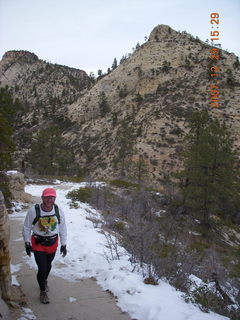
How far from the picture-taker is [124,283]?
422cm

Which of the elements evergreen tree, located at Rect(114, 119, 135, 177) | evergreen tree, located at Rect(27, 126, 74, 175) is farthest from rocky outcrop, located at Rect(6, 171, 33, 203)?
evergreen tree, located at Rect(27, 126, 74, 175)

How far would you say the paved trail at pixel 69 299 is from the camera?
3.36m

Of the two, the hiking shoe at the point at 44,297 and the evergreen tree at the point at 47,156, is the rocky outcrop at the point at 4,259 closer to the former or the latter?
the hiking shoe at the point at 44,297

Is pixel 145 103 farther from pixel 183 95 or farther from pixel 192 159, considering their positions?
pixel 192 159

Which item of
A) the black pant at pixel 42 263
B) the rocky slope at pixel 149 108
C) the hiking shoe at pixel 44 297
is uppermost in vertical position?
the rocky slope at pixel 149 108

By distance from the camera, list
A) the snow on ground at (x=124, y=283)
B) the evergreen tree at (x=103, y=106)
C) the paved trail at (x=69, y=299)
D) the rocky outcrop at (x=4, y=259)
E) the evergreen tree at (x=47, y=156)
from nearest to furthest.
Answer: the rocky outcrop at (x=4, y=259) → the paved trail at (x=69, y=299) → the snow on ground at (x=124, y=283) → the evergreen tree at (x=47, y=156) → the evergreen tree at (x=103, y=106)

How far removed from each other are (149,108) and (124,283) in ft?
122

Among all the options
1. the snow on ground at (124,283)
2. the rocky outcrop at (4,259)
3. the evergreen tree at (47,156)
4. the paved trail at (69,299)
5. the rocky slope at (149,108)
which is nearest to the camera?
the rocky outcrop at (4,259)

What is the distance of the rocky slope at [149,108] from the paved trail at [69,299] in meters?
23.8

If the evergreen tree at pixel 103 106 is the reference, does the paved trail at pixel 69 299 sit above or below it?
below

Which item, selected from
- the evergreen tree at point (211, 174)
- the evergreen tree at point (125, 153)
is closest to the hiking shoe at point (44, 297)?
the evergreen tree at point (211, 174)

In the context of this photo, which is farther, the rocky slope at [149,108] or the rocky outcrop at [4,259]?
the rocky slope at [149,108]

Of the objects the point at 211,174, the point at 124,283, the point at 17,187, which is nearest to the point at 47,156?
the point at 17,187

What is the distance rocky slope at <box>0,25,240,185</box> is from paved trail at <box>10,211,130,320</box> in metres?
23.8
